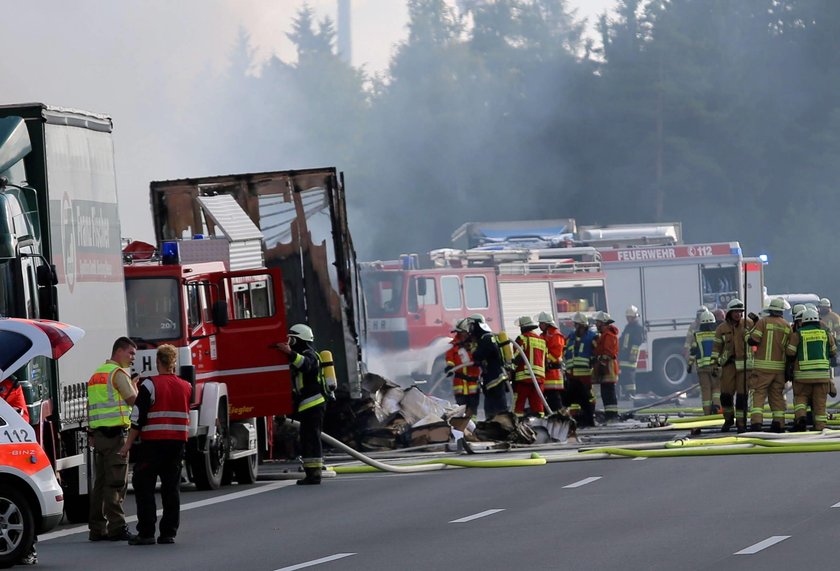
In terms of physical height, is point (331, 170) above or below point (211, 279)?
above

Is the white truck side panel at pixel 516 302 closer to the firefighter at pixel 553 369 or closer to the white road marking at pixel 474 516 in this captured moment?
the firefighter at pixel 553 369

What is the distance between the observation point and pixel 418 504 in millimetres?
14891

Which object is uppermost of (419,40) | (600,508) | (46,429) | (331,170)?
(419,40)

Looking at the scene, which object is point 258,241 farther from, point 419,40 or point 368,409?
point 419,40

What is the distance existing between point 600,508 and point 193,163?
26.4 m

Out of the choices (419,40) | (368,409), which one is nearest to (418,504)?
(368,409)

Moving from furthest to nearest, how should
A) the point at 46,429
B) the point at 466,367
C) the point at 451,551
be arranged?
the point at 466,367 → the point at 46,429 → the point at 451,551

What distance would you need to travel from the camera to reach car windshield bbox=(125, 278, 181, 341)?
1625cm

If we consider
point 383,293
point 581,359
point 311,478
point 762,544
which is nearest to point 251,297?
point 311,478

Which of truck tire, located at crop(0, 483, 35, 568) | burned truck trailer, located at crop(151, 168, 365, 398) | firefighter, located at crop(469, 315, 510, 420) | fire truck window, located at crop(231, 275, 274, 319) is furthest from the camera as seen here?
firefighter, located at crop(469, 315, 510, 420)

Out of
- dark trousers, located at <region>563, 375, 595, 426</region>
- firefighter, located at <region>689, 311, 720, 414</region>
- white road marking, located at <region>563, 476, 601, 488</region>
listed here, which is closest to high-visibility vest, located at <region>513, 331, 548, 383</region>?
dark trousers, located at <region>563, 375, 595, 426</region>

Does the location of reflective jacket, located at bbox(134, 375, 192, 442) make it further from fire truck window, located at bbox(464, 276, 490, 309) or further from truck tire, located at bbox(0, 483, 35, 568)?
fire truck window, located at bbox(464, 276, 490, 309)

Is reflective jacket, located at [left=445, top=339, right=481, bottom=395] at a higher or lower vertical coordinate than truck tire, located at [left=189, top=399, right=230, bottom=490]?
higher

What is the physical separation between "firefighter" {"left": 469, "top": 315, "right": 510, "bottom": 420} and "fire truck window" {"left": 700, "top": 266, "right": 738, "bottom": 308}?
1460cm
